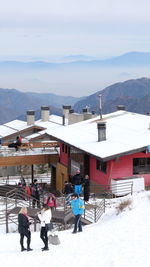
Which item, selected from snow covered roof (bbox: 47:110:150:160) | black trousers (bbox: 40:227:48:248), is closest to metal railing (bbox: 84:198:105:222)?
snow covered roof (bbox: 47:110:150:160)

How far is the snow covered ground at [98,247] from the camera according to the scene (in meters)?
13.3

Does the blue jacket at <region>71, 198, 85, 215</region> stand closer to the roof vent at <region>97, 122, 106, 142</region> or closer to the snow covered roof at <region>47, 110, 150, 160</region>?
the snow covered roof at <region>47, 110, 150, 160</region>

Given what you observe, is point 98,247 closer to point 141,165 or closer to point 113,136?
point 141,165

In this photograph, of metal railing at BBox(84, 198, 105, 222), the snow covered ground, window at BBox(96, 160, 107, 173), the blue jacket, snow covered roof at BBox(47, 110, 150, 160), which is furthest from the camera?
window at BBox(96, 160, 107, 173)

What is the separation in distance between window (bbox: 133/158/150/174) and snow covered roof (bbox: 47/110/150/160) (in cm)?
123

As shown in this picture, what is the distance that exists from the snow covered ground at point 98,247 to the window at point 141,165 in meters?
6.23

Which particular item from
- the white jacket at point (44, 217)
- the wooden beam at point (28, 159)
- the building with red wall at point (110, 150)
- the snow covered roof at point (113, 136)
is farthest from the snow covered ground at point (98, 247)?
the wooden beam at point (28, 159)

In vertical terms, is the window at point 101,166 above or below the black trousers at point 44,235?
above

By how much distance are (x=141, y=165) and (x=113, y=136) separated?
2.76 m

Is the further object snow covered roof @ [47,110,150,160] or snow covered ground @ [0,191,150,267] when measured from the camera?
snow covered roof @ [47,110,150,160]

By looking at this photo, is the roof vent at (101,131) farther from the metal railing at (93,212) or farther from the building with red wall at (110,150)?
the metal railing at (93,212)

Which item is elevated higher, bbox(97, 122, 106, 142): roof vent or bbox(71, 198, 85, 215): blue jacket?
bbox(97, 122, 106, 142): roof vent

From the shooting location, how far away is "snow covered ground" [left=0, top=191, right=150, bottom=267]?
13273 millimetres

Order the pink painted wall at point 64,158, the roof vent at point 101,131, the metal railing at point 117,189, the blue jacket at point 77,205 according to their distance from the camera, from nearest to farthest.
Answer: the blue jacket at point 77,205, the metal railing at point 117,189, the roof vent at point 101,131, the pink painted wall at point 64,158
